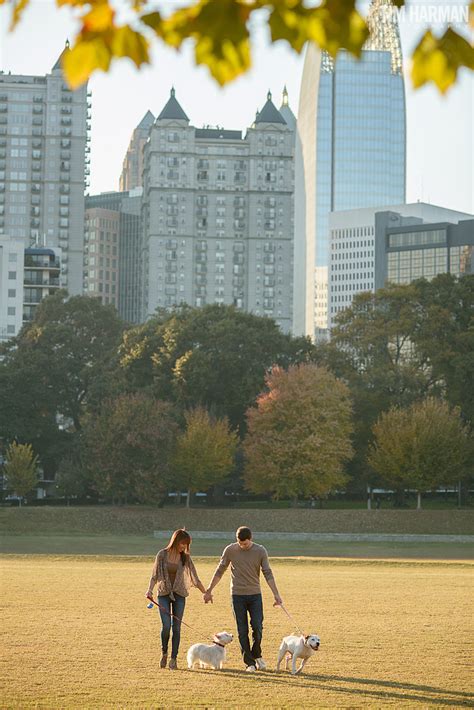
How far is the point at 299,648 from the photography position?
54.9ft

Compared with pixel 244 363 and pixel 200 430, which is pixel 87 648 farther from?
pixel 244 363

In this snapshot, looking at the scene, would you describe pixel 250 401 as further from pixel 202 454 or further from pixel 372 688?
pixel 372 688

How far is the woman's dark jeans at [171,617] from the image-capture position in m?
17.3

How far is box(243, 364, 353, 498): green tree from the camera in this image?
7662 centimetres

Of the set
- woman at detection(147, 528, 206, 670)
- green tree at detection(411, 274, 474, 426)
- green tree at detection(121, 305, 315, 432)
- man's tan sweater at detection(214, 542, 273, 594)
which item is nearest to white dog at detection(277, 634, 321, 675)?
man's tan sweater at detection(214, 542, 273, 594)

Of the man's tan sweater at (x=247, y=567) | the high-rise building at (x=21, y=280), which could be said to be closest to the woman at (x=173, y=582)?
the man's tan sweater at (x=247, y=567)

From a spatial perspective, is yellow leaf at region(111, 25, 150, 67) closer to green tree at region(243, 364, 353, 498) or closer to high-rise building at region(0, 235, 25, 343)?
green tree at region(243, 364, 353, 498)

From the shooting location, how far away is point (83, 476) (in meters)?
84.4

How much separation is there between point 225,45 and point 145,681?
11.8 metres

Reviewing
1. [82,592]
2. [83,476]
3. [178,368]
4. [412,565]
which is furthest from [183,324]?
[82,592]

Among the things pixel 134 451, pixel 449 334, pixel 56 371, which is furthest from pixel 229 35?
pixel 56 371

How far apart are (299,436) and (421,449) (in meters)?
7.18

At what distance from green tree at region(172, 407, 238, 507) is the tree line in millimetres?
85

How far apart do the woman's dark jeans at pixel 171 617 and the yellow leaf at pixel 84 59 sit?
41.5 ft
